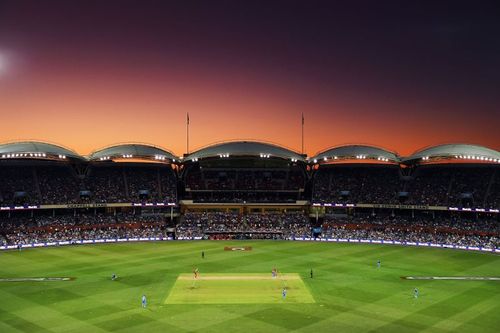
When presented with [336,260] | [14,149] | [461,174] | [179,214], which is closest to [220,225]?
[179,214]

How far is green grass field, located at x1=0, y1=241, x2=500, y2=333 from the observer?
33.6 m

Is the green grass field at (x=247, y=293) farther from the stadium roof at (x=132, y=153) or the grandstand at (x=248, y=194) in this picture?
the stadium roof at (x=132, y=153)

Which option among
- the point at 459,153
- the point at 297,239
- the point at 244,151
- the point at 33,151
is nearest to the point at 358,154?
the point at 459,153

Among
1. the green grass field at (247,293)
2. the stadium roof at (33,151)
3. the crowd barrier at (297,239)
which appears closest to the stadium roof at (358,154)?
the crowd barrier at (297,239)

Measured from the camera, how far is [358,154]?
83375 mm

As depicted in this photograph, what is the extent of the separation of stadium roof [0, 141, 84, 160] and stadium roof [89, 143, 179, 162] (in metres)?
4.65

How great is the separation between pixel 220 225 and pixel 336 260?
3021cm

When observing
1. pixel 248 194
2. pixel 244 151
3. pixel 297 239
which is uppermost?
pixel 244 151

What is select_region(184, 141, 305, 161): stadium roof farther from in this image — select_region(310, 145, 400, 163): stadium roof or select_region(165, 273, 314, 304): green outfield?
select_region(165, 273, 314, 304): green outfield

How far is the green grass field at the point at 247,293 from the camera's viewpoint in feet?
110

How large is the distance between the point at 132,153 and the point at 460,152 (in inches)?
2185

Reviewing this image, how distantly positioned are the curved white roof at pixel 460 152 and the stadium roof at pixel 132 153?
45.3 metres

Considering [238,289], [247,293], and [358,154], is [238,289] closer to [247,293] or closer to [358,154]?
[247,293]

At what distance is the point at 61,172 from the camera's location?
8944cm
